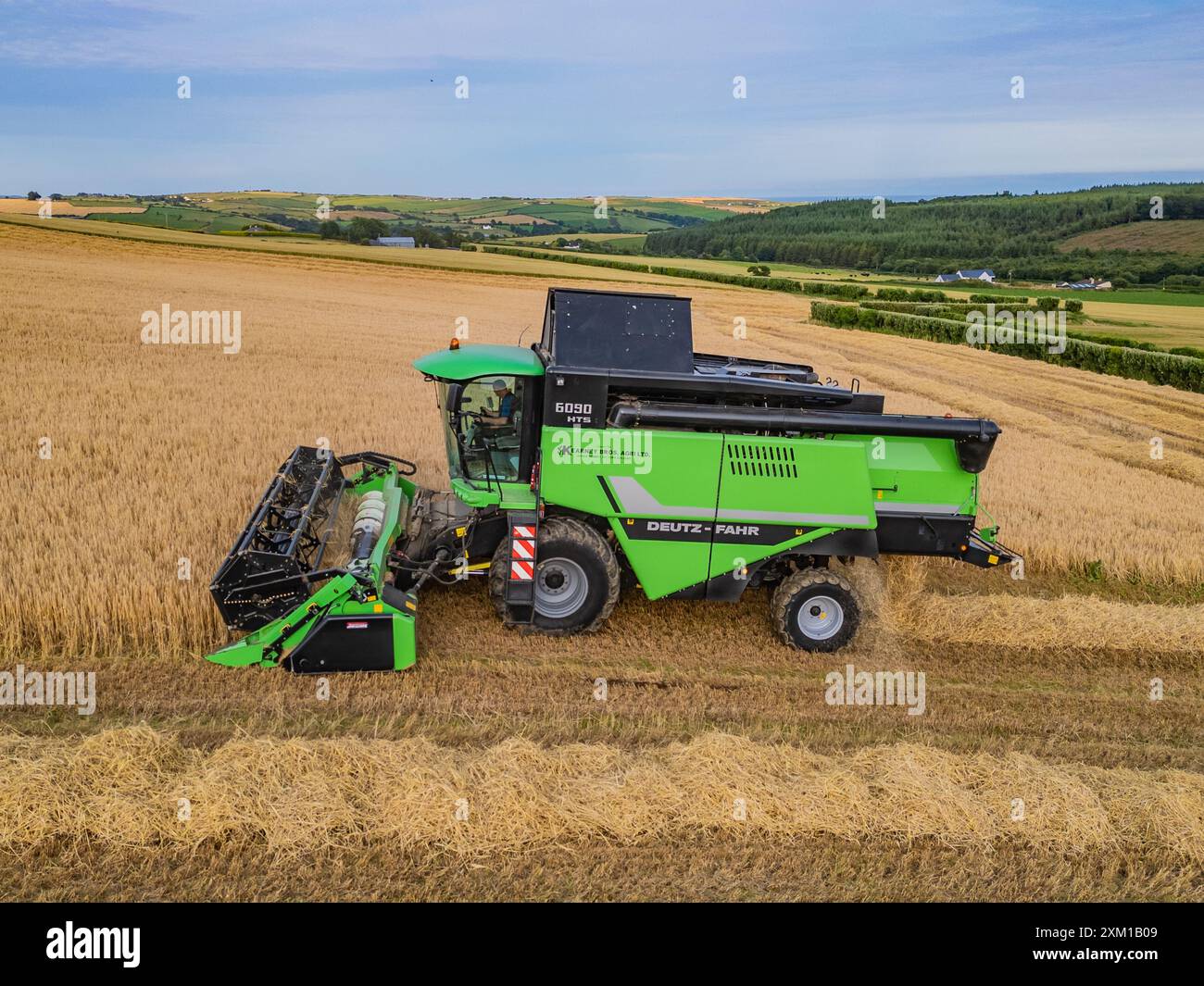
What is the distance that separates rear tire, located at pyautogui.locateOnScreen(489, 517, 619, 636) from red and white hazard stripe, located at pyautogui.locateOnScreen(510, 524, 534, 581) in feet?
0.20

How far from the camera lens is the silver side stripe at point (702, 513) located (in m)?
7.32

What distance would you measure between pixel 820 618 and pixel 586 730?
2.49m

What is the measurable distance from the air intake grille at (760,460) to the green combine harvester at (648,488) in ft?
0.05

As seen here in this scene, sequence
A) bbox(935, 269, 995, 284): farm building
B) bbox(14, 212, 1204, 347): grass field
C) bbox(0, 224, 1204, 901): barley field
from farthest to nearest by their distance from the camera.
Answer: bbox(935, 269, 995, 284): farm building
bbox(14, 212, 1204, 347): grass field
bbox(0, 224, 1204, 901): barley field

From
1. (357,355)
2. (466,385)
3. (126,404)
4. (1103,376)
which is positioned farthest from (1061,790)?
(1103,376)

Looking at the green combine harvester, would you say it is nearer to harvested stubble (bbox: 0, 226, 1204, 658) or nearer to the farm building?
harvested stubble (bbox: 0, 226, 1204, 658)

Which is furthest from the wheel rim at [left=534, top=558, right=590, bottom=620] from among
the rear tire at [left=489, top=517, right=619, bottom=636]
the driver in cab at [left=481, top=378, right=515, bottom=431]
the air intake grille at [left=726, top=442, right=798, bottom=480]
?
the air intake grille at [left=726, top=442, right=798, bottom=480]

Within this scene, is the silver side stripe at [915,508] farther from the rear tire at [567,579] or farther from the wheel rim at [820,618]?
the rear tire at [567,579]

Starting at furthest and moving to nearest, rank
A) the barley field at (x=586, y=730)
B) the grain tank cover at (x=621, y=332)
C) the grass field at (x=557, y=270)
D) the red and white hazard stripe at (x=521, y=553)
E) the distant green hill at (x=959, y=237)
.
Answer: the distant green hill at (x=959, y=237) → the grass field at (x=557, y=270) → the grain tank cover at (x=621, y=332) → the red and white hazard stripe at (x=521, y=553) → the barley field at (x=586, y=730)

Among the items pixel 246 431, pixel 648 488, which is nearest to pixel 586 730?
pixel 648 488

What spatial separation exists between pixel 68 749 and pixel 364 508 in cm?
312

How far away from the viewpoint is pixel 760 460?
737 cm

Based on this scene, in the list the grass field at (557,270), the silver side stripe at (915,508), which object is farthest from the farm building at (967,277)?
the silver side stripe at (915,508)

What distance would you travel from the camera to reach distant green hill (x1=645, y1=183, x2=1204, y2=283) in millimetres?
65375
